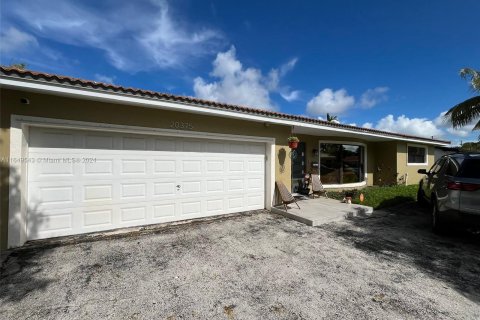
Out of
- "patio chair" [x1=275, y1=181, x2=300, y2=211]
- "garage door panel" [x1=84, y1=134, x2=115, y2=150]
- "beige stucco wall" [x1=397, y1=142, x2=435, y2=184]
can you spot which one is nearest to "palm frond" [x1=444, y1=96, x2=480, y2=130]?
"beige stucco wall" [x1=397, y1=142, x2=435, y2=184]

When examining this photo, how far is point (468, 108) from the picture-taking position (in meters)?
11.0

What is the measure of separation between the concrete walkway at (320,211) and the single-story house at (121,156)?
96 centimetres

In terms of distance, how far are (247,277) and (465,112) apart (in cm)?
1366

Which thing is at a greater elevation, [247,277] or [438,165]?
[438,165]

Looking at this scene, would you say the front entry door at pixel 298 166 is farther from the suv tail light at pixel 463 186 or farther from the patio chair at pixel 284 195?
the suv tail light at pixel 463 186

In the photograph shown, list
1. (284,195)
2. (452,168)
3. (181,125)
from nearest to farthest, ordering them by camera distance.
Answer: (452,168), (181,125), (284,195)

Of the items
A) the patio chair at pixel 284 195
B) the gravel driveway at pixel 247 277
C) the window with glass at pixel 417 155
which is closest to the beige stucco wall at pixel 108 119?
the patio chair at pixel 284 195

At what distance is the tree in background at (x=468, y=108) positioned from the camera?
1076 centimetres

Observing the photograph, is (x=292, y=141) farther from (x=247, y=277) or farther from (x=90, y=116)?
(x=90, y=116)

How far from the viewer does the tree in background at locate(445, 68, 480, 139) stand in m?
10.8

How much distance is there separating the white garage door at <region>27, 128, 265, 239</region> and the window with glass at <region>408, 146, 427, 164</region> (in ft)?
38.0

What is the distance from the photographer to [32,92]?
455 cm

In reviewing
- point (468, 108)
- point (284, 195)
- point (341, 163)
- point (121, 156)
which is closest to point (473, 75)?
point (468, 108)

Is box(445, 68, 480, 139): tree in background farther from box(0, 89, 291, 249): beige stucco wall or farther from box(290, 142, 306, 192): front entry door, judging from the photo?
box(0, 89, 291, 249): beige stucco wall
